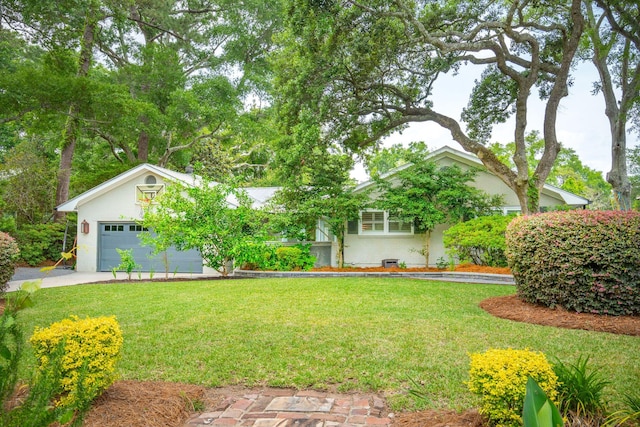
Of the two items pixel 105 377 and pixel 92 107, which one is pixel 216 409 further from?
pixel 92 107

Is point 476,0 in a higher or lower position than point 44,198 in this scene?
higher

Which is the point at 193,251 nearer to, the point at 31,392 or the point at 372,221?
the point at 372,221

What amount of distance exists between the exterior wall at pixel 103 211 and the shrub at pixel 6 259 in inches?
294

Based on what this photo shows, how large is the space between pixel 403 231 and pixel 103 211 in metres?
11.8

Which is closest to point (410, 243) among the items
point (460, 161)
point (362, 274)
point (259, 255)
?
point (362, 274)

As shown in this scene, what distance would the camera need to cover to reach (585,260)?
650 cm

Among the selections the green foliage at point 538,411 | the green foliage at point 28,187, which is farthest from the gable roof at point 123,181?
the green foliage at point 538,411

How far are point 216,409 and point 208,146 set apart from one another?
2836 centimetres

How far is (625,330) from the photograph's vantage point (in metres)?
5.70

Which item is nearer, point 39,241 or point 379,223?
point 379,223

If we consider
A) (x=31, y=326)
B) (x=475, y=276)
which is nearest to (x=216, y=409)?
(x=31, y=326)

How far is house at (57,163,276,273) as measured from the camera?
16.3 metres

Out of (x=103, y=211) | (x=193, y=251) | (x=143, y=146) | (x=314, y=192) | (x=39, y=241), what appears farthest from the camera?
(x=143, y=146)

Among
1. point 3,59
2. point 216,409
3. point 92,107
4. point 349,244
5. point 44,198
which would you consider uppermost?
point 3,59
